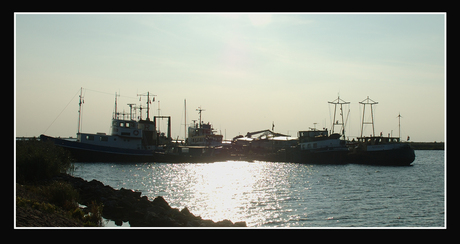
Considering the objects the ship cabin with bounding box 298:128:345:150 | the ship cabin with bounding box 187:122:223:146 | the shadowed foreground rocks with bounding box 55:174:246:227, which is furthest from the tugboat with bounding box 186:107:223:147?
the shadowed foreground rocks with bounding box 55:174:246:227

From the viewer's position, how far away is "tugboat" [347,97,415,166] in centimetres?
7144

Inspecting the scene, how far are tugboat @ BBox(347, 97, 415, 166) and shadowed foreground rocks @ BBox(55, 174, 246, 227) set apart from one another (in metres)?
60.0

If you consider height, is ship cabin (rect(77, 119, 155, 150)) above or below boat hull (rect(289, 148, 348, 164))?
above

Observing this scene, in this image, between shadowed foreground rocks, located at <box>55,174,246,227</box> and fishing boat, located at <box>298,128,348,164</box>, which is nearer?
shadowed foreground rocks, located at <box>55,174,246,227</box>

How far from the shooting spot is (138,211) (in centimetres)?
2061

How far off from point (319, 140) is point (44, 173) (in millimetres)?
63434

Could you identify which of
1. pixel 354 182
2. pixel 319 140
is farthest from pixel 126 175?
pixel 319 140

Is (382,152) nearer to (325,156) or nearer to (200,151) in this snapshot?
(325,156)

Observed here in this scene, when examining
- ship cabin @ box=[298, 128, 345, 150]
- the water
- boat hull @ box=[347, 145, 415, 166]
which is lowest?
the water

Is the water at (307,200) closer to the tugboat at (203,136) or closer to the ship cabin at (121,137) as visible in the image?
the ship cabin at (121,137)

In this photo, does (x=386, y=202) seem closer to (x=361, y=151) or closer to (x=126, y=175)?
(x=126, y=175)

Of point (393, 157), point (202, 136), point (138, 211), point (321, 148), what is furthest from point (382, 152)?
point (138, 211)

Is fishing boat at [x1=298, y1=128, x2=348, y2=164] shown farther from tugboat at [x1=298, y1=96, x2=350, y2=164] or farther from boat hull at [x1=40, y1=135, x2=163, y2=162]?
boat hull at [x1=40, y1=135, x2=163, y2=162]

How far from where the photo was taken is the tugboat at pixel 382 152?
2813 inches
